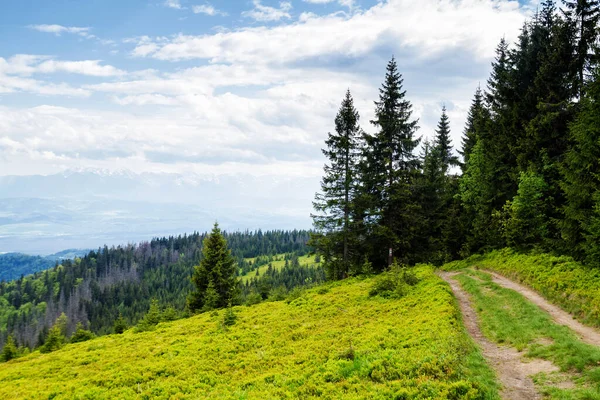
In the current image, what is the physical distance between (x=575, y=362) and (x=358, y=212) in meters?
28.6

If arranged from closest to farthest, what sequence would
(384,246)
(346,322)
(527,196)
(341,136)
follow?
(346,322)
(527,196)
(341,136)
(384,246)

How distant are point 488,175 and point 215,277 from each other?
34.2 metres

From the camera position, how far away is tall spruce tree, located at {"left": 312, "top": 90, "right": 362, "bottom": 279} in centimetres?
3947

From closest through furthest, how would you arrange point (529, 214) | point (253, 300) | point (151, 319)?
point (529, 214) → point (151, 319) → point (253, 300)

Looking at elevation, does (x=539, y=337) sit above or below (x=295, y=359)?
above

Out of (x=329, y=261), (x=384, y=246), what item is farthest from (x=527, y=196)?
(x=329, y=261)

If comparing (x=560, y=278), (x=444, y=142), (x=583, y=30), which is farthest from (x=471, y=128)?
(x=560, y=278)

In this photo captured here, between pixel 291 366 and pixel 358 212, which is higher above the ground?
pixel 358 212

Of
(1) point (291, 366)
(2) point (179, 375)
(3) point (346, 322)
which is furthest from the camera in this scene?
(3) point (346, 322)

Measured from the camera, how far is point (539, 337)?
1578 cm

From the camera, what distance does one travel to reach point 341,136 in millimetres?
39250

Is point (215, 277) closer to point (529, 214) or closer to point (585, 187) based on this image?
point (529, 214)

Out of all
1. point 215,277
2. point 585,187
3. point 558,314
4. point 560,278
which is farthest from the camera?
point 215,277

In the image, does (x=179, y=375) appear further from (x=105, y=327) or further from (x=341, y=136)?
(x=105, y=327)
